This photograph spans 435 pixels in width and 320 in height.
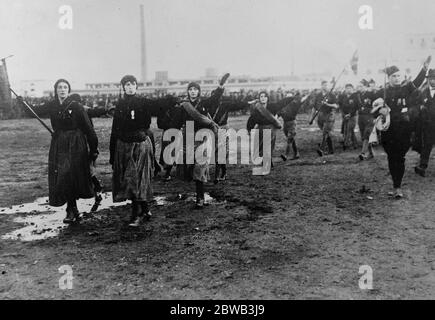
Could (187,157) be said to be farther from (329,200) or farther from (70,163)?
(329,200)

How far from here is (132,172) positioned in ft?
19.9

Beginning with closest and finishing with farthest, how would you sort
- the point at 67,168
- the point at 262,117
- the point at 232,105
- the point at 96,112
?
1. the point at 67,168
2. the point at 96,112
3. the point at 232,105
4. the point at 262,117

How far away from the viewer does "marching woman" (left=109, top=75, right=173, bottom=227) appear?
19.9 feet

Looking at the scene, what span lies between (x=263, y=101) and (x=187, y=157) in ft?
10.4

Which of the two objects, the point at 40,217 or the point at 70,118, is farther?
the point at 40,217

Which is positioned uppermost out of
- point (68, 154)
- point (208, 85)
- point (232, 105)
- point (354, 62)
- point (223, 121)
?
point (208, 85)

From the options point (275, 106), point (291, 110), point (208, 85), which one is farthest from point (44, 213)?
point (208, 85)

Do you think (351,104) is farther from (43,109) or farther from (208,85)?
(208,85)

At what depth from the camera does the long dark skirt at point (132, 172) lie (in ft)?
19.9

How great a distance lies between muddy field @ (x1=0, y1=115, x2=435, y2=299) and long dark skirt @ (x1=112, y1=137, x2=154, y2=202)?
47cm

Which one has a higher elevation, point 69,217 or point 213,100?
point 213,100

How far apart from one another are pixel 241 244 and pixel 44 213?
11.1 feet

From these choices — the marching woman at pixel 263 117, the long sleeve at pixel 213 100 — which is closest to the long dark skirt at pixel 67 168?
the long sleeve at pixel 213 100

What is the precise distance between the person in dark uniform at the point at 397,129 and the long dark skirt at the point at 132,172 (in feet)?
12.6
